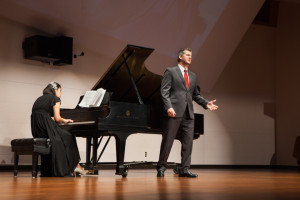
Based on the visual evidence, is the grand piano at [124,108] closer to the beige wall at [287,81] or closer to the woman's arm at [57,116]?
the woman's arm at [57,116]

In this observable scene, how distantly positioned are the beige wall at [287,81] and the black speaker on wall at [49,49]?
500 centimetres

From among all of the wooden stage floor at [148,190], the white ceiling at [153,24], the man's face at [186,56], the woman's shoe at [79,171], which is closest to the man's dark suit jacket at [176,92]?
the man's face at [186,56]

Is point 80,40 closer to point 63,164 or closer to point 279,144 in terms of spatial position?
point 63,164

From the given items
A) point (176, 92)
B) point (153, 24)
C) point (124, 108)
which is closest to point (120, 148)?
point (124, 108)

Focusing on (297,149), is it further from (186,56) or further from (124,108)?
(124,108)

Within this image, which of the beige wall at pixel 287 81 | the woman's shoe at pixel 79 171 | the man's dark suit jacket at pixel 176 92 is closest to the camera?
the man's dark suit jacket at pixel 176 92

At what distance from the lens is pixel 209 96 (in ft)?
31.3

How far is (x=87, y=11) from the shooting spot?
7285 mm

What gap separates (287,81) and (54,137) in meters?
6.53

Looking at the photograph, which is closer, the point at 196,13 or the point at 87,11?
the point at 87,11

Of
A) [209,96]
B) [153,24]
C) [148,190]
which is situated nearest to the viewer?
[148,190]

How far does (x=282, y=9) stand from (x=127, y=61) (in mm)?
6222

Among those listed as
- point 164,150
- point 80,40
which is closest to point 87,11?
point 80,40

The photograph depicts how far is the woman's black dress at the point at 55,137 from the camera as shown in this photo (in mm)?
5020
